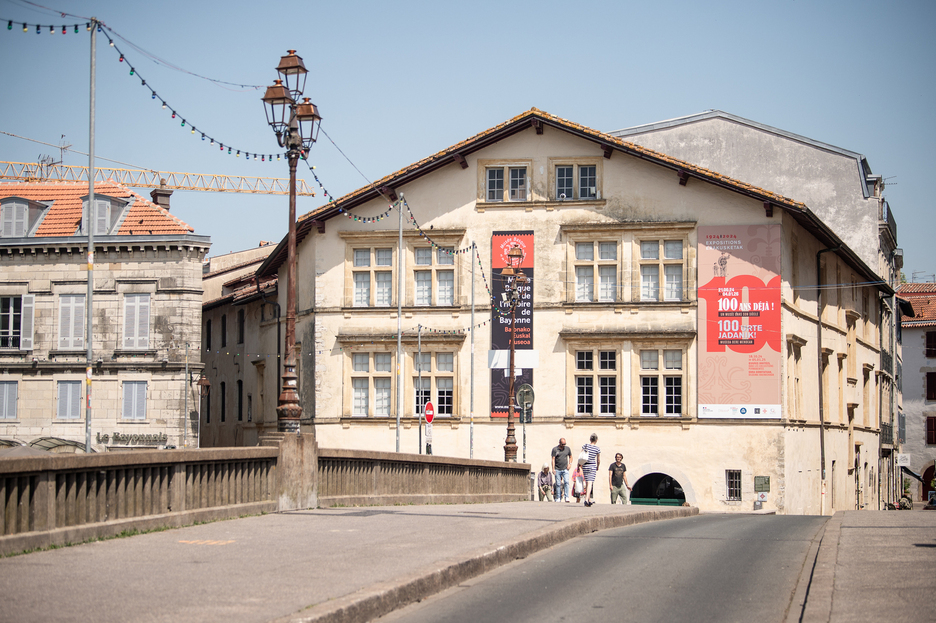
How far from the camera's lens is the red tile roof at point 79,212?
46500 mm

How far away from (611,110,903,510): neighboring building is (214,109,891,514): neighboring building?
249 inches

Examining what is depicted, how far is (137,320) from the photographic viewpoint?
149 feet

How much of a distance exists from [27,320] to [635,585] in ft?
129

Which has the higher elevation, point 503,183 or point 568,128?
point 568,128

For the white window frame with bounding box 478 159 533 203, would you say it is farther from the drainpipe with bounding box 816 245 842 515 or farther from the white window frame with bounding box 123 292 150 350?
the white window frame with bounding box 123 292 150 350

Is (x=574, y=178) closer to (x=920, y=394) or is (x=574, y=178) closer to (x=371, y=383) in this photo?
(x=371, y=383)

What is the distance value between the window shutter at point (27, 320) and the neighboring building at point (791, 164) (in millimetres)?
26099

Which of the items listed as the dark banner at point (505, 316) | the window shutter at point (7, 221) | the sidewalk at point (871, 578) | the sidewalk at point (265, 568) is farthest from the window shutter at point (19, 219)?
the sidewalk at point (871, 578)

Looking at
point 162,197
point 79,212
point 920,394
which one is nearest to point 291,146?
point 79,212

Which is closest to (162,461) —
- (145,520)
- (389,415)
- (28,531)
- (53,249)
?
(145,520)

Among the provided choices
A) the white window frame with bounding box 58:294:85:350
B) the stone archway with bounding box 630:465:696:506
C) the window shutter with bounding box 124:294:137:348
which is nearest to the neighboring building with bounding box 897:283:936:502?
the stone archway with bounding box 630:465:696:506

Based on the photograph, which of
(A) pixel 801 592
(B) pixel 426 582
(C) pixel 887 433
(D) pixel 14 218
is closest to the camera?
(B) pixel 426 582

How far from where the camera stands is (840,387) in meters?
47.2

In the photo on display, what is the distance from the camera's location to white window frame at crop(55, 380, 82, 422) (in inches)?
1754
